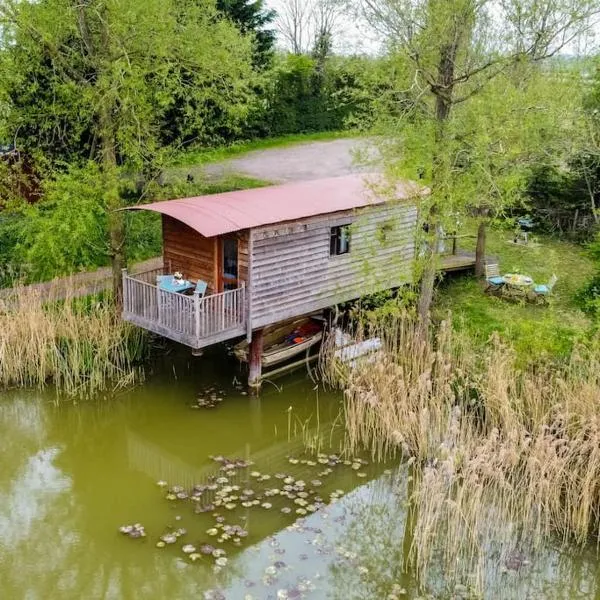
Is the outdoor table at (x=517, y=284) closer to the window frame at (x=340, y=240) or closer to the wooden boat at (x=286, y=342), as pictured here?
the window frame at (x=340, y=240)

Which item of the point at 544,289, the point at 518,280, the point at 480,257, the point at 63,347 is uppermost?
the point at 480,257

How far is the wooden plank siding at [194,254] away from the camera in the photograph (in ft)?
45.1

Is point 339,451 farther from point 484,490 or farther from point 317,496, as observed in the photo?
point 484,490

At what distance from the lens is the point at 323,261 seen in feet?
49.2

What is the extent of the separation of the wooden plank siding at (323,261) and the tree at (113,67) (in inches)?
143

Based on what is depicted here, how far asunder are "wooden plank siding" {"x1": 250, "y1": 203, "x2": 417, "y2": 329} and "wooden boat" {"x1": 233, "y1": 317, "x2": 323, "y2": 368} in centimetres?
97

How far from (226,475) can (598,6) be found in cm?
997

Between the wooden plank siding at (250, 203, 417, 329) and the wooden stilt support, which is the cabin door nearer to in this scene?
the wooden plank siding at (250, 203, 417, 329)

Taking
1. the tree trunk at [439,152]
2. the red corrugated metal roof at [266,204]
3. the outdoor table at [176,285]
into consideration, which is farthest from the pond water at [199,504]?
the red corrugated metal roof at [266,204]

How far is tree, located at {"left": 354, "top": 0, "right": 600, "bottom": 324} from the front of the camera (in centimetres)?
1288

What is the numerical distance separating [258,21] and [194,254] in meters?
14.9

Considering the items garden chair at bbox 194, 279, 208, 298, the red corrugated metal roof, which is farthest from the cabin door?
Answer: the red corrugated metal roof

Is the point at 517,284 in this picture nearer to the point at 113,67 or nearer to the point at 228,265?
the point at 228,265

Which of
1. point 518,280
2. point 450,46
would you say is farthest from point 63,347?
point 518,280
